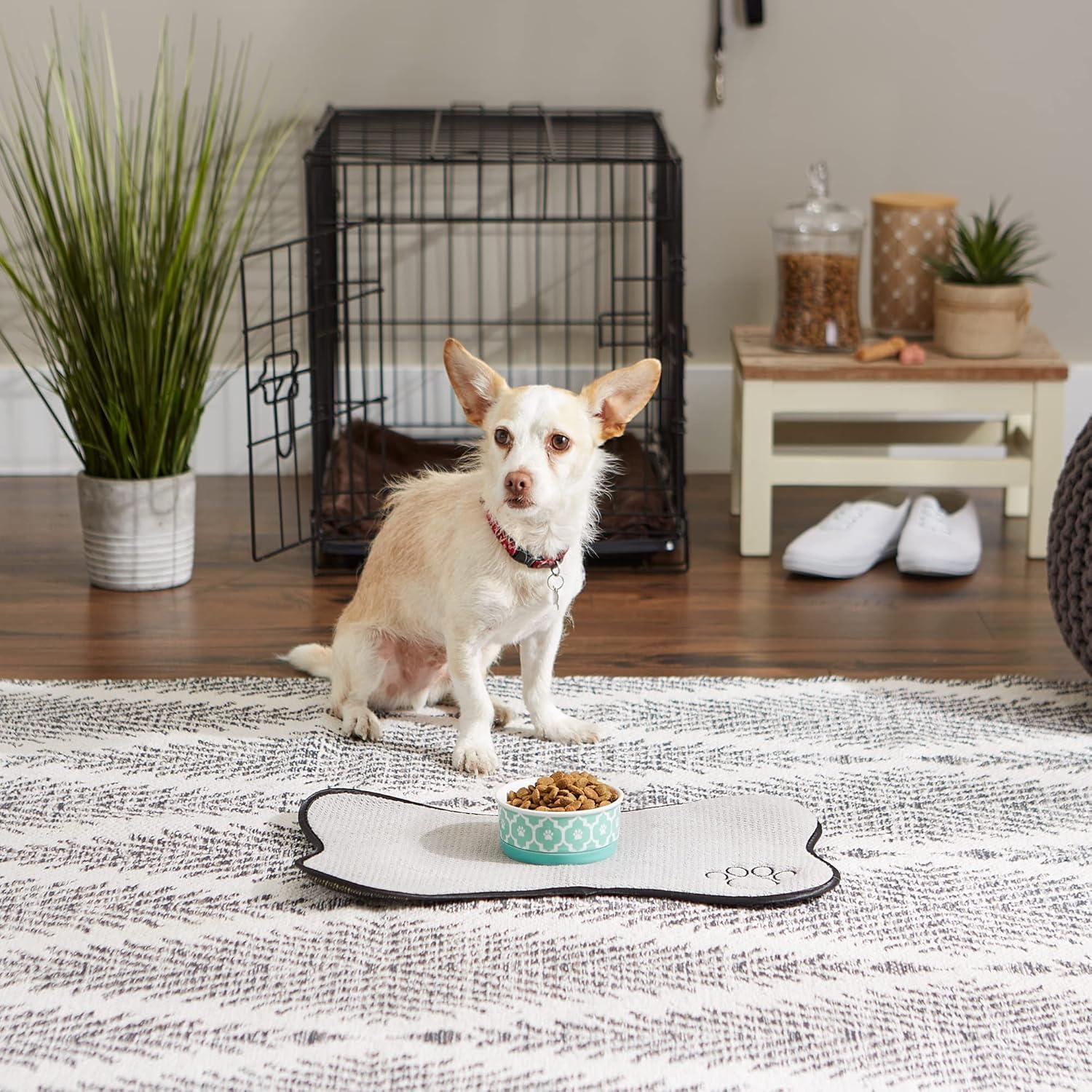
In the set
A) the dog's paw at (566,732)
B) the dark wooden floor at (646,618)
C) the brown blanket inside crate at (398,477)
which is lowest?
the dog's paw at (566,732)

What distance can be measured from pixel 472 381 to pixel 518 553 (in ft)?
0.78

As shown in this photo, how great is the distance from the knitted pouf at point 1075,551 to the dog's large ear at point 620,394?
2.34ft

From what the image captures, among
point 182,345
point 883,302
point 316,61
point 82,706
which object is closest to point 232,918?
point 82,706

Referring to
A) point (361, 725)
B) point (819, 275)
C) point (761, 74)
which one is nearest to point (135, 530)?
point (361, 725)

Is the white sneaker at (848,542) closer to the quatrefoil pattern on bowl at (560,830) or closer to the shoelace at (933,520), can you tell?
the shoelace at (933,520)

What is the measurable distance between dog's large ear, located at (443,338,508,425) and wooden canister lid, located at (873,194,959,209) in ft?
5.29

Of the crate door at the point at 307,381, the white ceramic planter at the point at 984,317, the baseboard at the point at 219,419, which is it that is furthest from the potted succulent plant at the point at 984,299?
the crate door at the point at 307,381

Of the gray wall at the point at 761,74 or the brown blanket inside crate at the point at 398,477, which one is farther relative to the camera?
the gray wall at the point at 761,74

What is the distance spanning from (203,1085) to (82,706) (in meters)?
1.03

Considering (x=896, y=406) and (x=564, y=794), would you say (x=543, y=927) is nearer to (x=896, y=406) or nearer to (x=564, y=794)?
(x=564, y=794)

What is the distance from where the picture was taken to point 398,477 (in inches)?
126

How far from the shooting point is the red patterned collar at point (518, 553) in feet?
6.30

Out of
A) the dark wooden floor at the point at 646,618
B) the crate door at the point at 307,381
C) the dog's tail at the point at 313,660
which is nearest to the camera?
the dog's tail at the point at 313,660

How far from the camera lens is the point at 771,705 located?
2.24m
